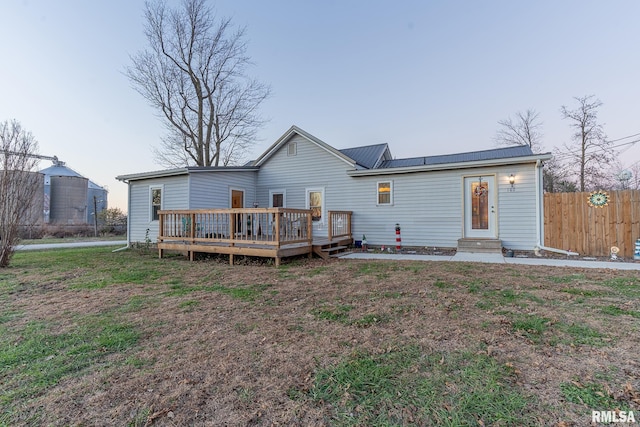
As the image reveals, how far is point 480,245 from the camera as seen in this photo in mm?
8352

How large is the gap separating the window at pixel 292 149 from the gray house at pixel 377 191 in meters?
0.04

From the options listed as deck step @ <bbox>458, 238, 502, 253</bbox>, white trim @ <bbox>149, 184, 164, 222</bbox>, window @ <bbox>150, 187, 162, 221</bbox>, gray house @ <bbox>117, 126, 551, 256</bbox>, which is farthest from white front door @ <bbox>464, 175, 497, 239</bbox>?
window @ <bbox>150, 187, 162, 221</bbox>

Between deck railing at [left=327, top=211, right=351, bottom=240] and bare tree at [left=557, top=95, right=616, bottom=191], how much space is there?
15.9 meters

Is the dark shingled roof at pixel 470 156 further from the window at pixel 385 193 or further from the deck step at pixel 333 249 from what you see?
the deck step at pixel 333 249

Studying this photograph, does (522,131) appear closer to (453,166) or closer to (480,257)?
(453,166)

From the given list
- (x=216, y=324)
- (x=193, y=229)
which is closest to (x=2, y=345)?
(x=216, y=324)

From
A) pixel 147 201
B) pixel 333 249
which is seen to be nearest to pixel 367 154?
pixel 333 249

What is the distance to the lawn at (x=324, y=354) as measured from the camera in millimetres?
1696

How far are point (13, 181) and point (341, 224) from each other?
865 centimetres

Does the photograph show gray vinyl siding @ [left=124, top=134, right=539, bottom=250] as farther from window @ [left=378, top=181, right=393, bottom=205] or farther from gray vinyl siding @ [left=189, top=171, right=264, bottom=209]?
window @ [left=378, top=181, right=393, bottom=205]

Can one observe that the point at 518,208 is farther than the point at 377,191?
No

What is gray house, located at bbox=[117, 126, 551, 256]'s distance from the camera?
831 centimetres

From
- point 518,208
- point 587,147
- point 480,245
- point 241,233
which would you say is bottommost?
point 480,245

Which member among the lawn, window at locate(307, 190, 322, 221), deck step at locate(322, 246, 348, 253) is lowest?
the lawn
